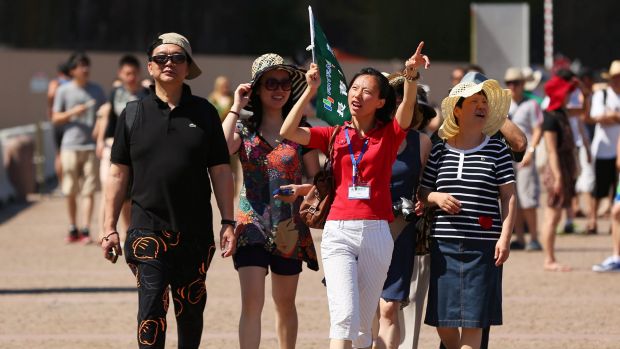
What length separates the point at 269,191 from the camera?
7828mm

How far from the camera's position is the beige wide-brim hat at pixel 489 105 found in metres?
7.50

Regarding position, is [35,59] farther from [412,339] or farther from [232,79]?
[412,339]

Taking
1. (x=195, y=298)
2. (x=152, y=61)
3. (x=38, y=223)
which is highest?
(x=152, y=61)

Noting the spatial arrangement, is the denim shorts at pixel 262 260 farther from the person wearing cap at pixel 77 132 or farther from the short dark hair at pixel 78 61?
the short dark hair at pixel 78 61

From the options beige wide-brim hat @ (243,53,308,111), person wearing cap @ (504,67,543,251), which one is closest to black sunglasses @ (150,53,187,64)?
beige wide-brim hat @ (243,53,308,111)

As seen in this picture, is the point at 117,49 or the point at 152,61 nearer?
the point at 152,61

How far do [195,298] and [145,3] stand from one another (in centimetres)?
3943

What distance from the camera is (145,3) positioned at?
4581 centimetres

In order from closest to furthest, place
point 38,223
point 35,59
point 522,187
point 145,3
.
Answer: point 522,187 → point 38,223 → point 35,59 → point 145,3

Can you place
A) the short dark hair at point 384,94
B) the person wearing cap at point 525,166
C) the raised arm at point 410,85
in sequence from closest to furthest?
the raised arm at point 410,85, the short dark hair at point 384,94, the person wearing cap at point 525,166

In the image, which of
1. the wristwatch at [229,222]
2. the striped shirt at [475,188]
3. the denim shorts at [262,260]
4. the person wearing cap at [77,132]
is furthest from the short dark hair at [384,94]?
the person wearing cap at [77,132]

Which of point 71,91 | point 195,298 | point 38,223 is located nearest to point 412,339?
point 195,298

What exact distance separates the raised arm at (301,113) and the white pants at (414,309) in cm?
131

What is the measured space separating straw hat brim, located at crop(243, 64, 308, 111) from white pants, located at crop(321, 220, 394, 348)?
106 centimetres
